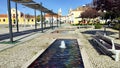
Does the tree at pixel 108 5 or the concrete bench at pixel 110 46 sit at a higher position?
the tree at pixel 108 5

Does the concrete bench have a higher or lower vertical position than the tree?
lower

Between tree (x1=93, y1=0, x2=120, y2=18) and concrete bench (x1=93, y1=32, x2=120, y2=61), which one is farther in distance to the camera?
tree (x1=93, y1=0, x2=120, y2=18)

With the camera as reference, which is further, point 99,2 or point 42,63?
point 99,2

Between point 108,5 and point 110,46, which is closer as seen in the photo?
point 110,46

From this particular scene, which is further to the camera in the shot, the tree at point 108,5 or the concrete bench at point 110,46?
the tree at point 108,5

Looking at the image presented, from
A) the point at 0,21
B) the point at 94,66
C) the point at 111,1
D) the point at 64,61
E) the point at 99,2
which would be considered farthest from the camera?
the point at 0,21

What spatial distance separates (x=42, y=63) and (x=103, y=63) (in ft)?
7.89

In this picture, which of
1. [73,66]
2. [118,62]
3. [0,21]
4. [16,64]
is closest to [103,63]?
[118,62]

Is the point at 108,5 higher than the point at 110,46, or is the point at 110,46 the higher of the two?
the point at 108,5

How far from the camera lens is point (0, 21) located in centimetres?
11100

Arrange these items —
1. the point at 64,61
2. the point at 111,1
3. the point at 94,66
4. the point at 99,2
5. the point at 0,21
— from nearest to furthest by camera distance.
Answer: the point at 94,66
the point at 64,61
the point at 111,1
the point at 99,2
the point at 0,21

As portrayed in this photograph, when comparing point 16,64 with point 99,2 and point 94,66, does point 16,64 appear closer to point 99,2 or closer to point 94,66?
point 94,66

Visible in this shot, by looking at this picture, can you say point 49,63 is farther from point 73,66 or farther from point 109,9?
point 109,9

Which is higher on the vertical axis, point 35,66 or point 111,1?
point 111,1
